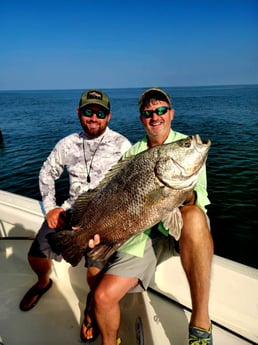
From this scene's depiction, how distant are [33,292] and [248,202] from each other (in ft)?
25.1

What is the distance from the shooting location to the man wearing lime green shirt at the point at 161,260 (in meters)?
2.20

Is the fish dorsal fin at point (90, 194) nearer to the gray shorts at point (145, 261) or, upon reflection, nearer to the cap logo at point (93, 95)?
the gray shorts at point (145, 261)

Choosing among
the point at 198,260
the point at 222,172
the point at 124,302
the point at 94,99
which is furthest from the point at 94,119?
the point at 222,172

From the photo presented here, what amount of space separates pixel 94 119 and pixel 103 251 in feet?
5.37

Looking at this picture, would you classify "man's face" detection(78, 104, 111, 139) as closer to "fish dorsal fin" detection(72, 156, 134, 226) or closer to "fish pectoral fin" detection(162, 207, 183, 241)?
"fish dorsal fin" detection(72, 156, 134, 226)

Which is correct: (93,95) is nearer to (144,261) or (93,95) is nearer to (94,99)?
(94,99)

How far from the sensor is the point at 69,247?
98.4 inches

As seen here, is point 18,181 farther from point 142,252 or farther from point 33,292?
point 142,252

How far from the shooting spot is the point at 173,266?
2.70 metres

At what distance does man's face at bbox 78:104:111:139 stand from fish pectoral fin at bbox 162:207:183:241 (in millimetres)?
1643

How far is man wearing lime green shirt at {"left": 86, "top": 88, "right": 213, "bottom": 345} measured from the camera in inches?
86.7

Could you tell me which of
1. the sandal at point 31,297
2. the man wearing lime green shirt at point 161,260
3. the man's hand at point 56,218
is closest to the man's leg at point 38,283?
the sandal at point 31,297

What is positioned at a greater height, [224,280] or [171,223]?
[171,223]

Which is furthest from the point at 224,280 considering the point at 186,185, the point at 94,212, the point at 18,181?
the point at 18,181
